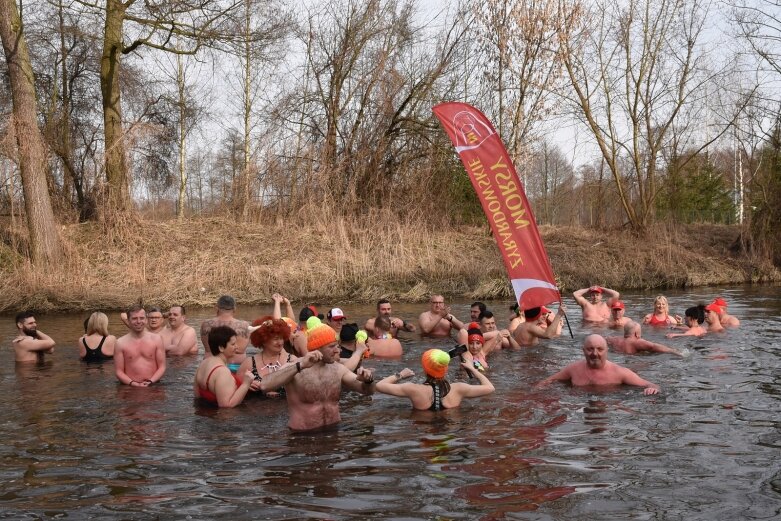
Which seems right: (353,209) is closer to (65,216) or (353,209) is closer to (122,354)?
(65,216)

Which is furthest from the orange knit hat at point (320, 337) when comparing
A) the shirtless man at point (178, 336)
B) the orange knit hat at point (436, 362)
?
the shirtless man at point (178, 336)

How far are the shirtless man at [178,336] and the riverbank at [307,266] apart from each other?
21.0ft

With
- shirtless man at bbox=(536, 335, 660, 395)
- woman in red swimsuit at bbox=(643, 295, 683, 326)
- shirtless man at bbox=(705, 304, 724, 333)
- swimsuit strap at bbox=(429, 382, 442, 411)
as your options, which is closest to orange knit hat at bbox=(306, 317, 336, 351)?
swimsuit strap at bbox=(429, 382, 442, 411)

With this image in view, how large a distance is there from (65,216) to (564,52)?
16.9 m

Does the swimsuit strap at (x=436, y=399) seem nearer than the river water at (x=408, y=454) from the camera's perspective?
No

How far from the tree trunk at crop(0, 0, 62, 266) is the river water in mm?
10047

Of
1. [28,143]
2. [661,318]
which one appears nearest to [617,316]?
[661,318]

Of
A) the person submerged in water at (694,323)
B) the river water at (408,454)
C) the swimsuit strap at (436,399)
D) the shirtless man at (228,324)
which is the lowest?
the river water at (408,454)

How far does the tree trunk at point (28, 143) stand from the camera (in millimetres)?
18688

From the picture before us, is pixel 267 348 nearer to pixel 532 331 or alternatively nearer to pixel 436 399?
pixel 436 399

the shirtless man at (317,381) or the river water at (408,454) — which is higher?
the shirtless man at (317,381)

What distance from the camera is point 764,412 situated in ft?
23.9

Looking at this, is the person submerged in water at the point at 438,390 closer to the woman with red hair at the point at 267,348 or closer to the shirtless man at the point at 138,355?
the woman with red hair at the point at 267,348

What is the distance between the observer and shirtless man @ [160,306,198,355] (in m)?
11.4
